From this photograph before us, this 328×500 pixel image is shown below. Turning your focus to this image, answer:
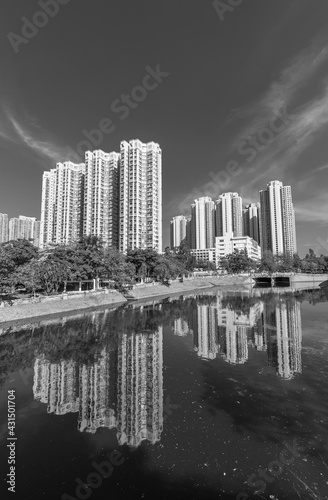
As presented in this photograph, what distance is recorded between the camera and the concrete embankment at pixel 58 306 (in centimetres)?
2714

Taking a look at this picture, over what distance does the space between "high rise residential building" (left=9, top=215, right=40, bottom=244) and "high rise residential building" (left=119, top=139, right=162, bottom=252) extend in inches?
2096

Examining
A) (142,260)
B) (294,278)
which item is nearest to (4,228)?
(142,260)

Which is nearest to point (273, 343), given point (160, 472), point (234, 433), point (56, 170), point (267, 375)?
point (267, 375)

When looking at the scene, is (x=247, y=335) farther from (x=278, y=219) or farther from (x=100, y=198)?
(x=278, y=219)

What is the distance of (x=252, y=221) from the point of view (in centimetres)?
17588

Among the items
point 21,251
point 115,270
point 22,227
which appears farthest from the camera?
point 22,227

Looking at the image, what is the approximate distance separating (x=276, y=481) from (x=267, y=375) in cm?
771

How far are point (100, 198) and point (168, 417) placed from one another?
334 ft

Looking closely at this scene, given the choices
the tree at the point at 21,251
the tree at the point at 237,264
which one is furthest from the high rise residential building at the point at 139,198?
the tree at the point at 21,251

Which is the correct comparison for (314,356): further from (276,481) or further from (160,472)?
(160,472)

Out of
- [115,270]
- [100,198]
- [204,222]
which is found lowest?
[115,270]

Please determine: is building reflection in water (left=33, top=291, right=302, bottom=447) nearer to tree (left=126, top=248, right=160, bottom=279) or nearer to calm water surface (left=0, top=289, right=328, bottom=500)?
calm water surface (left=0, top=289, right=328, bottom=500)

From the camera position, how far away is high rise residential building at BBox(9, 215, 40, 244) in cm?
11981

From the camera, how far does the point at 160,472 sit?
7.34m
